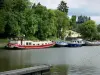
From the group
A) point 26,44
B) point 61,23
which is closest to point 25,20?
point 26,44

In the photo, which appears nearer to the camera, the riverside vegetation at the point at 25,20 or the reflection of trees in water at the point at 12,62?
the reflection of trees in water at the point at 12,62

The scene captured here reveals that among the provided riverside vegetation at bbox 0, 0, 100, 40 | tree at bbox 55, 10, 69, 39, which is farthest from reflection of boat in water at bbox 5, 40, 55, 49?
tree at bbox 55, 10, 69, 39

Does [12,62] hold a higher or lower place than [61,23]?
lower

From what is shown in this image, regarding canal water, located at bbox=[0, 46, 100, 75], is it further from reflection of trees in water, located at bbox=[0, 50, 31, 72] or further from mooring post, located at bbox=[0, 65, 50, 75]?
mooring post, located at bbox=[0, 65, 50, 75]

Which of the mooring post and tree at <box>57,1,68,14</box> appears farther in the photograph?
tree at <box>57,1,68,14</box>

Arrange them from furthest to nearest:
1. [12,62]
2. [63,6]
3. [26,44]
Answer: [63,6] < [26,44] < [12,62]

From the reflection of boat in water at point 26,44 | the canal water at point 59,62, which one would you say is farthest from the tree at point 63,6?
the canal water at point 59,62

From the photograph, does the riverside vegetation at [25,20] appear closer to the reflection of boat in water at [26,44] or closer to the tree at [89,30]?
the reflection of boat in water at [26,44]

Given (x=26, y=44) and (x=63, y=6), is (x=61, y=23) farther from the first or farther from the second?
(x=26, y=44)

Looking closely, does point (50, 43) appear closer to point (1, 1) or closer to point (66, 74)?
point (1, 1)

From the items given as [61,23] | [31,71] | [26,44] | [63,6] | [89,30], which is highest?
[63,6]

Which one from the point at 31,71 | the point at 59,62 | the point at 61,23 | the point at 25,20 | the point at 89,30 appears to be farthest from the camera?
the point at 89,30

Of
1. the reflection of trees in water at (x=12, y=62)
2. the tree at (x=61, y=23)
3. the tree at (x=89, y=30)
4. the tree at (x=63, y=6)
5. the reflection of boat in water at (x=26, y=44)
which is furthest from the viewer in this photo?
the tree at (x=89, y=30)

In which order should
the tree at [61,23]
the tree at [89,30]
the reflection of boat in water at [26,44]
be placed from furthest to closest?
1. the tree at [89,30]
2. the tree at [61,23]
3. the reflection of boat in water at [26,44]
